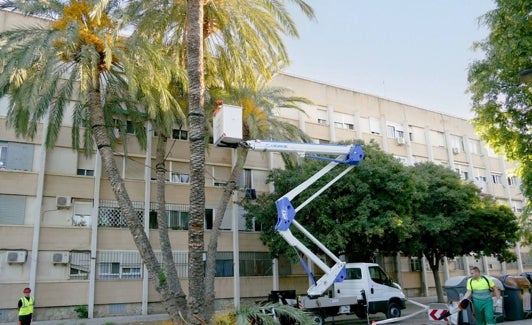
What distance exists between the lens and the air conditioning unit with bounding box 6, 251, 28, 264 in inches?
763

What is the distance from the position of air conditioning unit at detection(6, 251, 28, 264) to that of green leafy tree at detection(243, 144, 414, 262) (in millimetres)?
10677

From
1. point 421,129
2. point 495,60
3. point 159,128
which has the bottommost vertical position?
point 159,128

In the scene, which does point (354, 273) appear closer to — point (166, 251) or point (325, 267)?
point (325, 267)

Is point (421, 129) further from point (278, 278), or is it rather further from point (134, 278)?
point (134, 278)

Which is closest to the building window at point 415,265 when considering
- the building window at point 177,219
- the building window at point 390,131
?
the building window at point 390,131

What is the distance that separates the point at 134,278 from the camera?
21891mm

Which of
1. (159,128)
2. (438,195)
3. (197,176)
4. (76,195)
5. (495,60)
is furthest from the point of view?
(438,195)

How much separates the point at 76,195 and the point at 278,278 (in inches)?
440

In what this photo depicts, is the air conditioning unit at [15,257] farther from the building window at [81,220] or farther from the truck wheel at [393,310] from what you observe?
the truck wheel at [393,310]

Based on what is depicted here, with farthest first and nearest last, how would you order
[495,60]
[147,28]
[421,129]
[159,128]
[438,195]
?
[421,129] < [438,195] < [159,128] < [495,60] < [147,28]

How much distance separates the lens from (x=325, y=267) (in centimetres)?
1398

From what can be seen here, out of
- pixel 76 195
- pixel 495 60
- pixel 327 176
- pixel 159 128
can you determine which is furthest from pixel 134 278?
pixel 495 60

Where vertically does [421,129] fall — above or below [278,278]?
above

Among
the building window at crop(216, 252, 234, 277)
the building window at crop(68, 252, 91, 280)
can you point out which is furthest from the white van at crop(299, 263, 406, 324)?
the building window at crop(68, 252, 91, 280)
